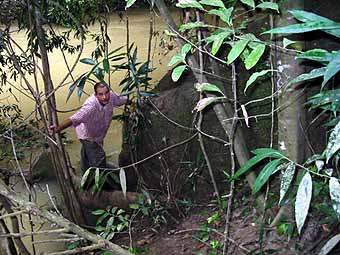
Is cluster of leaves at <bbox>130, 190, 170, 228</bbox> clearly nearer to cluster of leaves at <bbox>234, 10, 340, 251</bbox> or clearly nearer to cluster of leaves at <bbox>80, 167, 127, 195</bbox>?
cluster of leaves at <bbox>80, 167, 127, 195</bbox>

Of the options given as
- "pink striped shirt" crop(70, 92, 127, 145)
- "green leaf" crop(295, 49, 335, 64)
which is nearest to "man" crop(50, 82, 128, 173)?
"pink striped shirt" crop(70, 92, 127, 145)

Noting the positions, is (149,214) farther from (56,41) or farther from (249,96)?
(56,41)

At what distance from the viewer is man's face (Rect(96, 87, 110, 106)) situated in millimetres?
3207

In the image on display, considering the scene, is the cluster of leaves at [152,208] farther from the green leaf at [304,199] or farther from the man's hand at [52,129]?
the green leaf at [304,199]

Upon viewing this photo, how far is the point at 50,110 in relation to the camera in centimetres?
283

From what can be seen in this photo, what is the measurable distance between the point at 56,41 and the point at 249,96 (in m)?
1.42

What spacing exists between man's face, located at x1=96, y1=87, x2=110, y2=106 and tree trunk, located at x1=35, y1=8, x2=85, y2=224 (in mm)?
389

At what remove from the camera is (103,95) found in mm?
3236

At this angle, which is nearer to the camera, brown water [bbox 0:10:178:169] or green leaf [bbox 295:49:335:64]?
green leaf [bbox 295:49:335:64]

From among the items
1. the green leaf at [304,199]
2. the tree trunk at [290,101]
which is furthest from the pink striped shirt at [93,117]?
the green leaf at [304,199]

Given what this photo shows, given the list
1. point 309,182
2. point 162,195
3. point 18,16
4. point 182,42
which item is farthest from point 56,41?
point 309,182

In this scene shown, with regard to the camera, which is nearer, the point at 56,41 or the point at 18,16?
the point at 18,16

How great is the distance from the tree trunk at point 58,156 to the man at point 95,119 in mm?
220

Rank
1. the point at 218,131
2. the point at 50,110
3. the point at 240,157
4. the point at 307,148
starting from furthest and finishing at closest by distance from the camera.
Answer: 1. the point at 218,131
2. the point at 50,110
3. the point at 240,157
4. the point at 307,148
